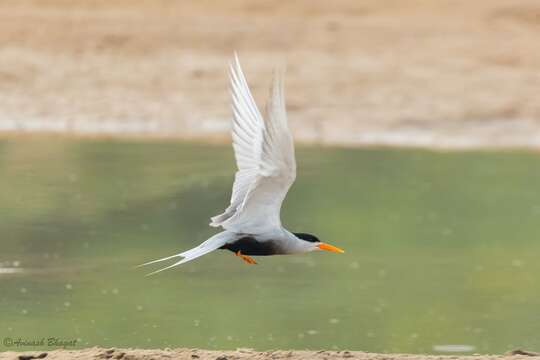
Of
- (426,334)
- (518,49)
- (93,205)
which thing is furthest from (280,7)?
(426,334)

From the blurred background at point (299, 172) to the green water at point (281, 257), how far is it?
0.03 m

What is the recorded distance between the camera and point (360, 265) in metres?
11.3

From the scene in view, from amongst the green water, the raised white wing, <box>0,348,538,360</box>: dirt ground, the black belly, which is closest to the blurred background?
the green water

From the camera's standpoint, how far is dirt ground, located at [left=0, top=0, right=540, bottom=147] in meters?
18.0

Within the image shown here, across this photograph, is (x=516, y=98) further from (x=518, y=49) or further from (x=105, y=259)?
(x=105, y=259)

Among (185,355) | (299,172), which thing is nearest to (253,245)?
(185,355)

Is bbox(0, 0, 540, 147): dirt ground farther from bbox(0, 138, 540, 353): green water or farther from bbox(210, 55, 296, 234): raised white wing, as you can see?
bbox(210, 55, 296, 234): raised white wing

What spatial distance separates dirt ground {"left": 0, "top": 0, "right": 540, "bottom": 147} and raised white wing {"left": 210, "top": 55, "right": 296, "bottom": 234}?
989 cm

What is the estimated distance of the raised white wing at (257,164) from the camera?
716cm

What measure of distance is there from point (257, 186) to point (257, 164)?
5.3 inches

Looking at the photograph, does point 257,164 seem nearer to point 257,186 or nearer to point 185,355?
point 257,186

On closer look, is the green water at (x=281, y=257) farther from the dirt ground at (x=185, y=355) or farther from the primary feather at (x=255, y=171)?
the primary feather at (x=255, y=171)

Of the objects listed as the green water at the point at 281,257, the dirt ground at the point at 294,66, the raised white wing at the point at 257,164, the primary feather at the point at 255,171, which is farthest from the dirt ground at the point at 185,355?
the dirt ground at the point at 294,66

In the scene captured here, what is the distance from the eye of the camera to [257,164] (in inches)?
290
